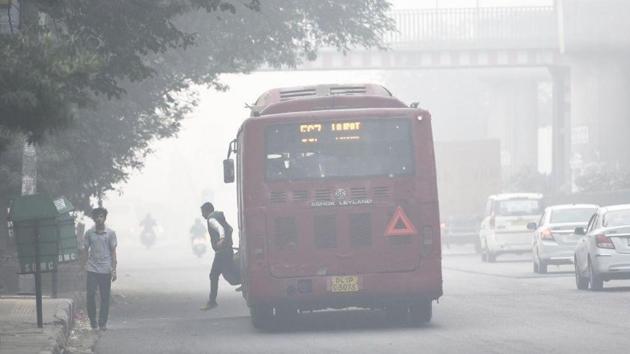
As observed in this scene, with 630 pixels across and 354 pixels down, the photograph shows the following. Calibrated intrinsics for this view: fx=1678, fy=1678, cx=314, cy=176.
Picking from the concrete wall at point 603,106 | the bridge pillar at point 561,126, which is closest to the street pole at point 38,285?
the concrete wall at point 603,106

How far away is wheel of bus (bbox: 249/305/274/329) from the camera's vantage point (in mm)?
21734

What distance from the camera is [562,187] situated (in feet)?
253

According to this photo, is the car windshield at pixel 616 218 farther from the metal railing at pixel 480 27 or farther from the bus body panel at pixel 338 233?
the metal railing at pixel 480 27

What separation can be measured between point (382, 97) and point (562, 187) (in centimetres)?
5604

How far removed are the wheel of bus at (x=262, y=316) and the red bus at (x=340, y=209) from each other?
0.24m

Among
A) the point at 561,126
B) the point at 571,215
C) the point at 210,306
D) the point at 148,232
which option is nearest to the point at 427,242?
the point at 210,306

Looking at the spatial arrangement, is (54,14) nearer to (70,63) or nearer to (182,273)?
(70,63)

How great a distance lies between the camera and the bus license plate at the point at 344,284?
21062mm

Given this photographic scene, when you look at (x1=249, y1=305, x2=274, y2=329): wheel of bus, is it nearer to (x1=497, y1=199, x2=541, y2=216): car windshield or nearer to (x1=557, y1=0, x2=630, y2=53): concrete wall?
(x1=497, y1=199, x2=541, y2=216): car windshield

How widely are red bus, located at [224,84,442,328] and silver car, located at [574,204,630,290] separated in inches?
300

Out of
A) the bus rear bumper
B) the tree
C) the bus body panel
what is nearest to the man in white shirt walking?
the tree

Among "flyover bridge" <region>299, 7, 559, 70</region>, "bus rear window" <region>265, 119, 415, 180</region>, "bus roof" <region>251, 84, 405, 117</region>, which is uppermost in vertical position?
"flyover bridge" <region>299, 7, 559, 70</region>

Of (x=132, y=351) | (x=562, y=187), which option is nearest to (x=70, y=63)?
(x=132, y=351)

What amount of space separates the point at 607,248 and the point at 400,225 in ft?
27.2
